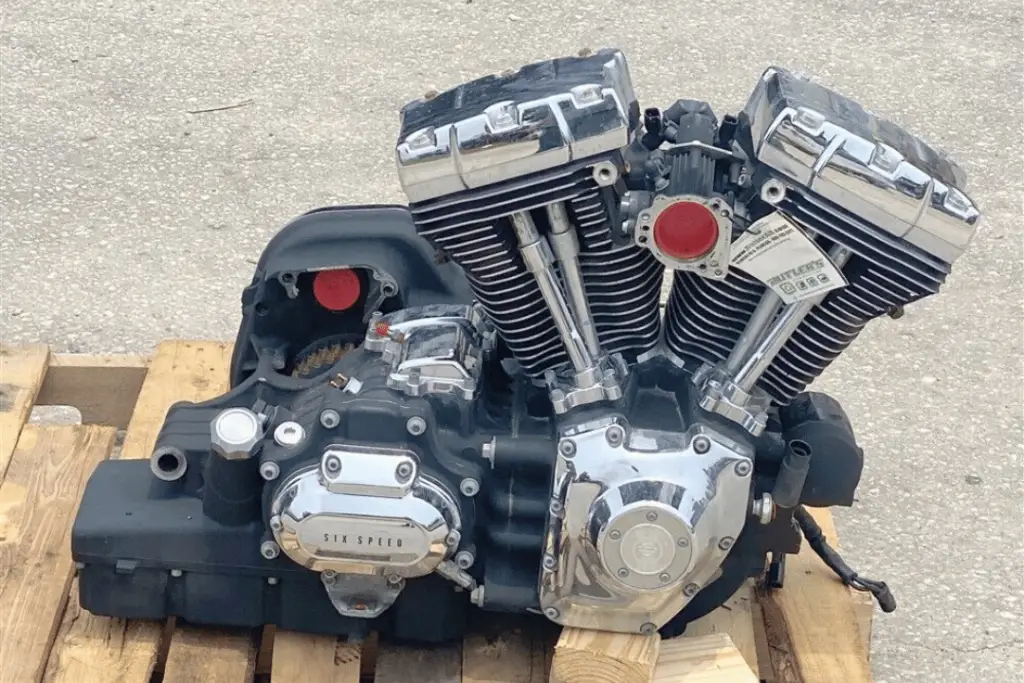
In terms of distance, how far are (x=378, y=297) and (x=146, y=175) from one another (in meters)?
2.09

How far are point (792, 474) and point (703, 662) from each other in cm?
36

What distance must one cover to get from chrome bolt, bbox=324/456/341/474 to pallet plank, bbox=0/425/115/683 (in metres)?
0.63

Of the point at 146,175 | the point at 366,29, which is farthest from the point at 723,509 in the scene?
the point at 366,29

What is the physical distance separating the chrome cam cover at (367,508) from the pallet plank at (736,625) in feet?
1.82

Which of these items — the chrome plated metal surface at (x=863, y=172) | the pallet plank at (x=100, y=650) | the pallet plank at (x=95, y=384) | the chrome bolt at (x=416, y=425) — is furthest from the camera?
the pallet plank at (x=95, y=384)

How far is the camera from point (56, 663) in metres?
2.24

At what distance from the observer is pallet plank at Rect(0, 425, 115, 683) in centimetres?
227

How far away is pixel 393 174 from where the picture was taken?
431 centimetres

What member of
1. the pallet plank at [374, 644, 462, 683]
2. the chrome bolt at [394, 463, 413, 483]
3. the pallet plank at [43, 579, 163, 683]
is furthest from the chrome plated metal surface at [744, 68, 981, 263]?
the pallet plank at [43, 579, 163, 683]

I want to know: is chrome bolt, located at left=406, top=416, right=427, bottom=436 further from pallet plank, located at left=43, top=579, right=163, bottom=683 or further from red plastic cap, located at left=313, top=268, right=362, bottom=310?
pallet plank, located at left=43, top=579, right=163, bottom=683

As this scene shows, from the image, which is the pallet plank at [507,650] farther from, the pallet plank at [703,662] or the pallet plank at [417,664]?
the pallet plank at [703,662]

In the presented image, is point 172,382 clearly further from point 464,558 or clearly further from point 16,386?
point 464,558

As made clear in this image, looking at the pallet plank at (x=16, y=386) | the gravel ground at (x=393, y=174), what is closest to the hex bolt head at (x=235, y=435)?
the pallet plank at (x=16, y=386)

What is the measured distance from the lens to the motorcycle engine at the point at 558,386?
194 cm
